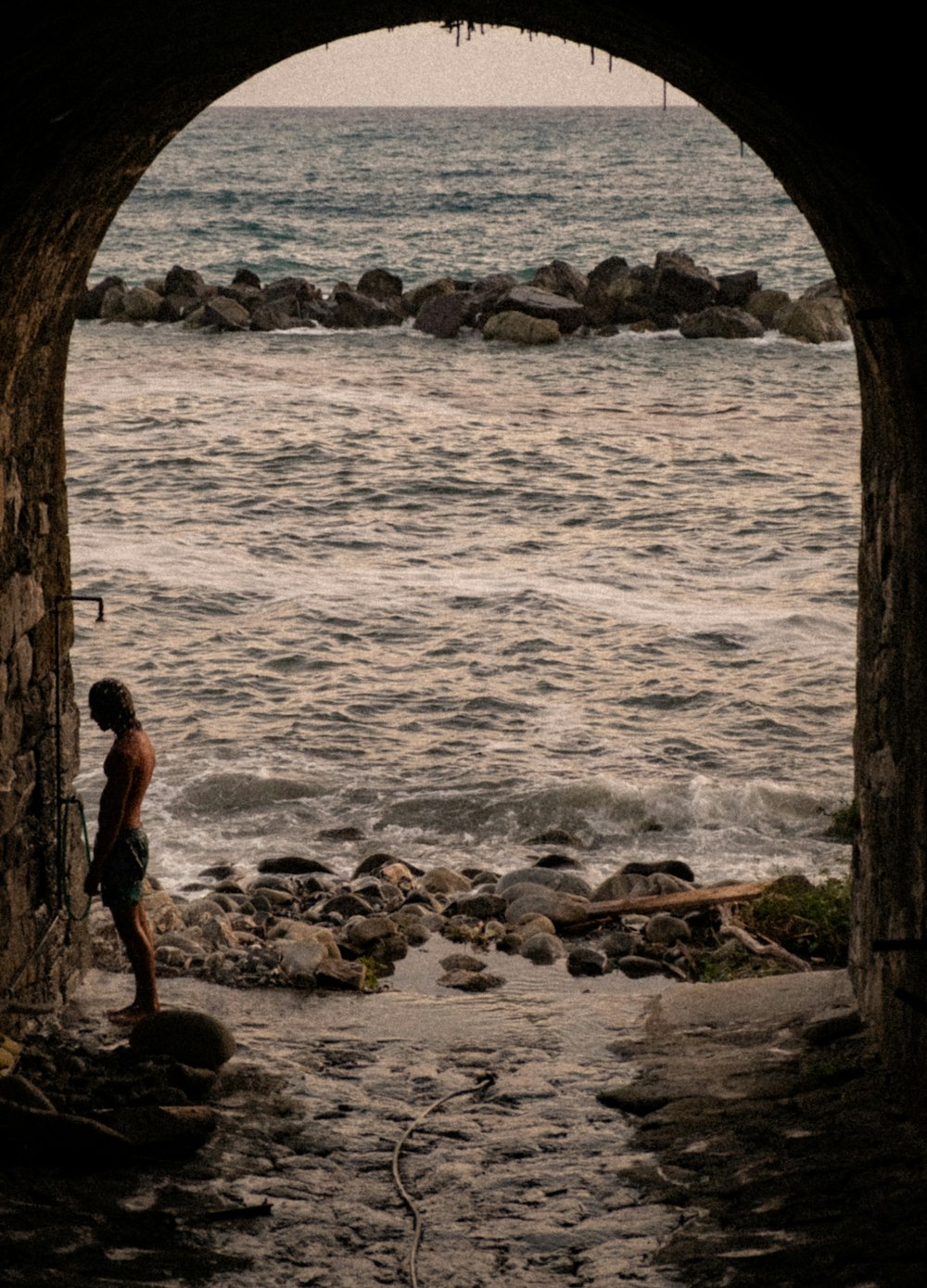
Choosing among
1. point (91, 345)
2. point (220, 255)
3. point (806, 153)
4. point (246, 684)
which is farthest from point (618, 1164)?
point (220, 255)

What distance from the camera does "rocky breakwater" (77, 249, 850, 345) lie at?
31125 millimetres

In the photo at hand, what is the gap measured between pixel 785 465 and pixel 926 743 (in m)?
16.6

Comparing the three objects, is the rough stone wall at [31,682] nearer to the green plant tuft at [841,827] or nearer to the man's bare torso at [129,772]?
the man's bare torso at [129,772]

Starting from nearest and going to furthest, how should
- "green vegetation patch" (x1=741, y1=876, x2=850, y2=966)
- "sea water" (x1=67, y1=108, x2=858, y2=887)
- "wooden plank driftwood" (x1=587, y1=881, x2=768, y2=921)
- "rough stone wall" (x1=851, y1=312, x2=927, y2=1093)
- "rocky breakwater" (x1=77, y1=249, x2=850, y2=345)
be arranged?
"rough stone wall" (x1=851, y1=312, x2=927, y2=1093)
"green vegetation patch" (x1=741, y1=876, x2=850, y2=966)
"wooden plank driftwood" (x1=587, y1=881, x2=768, y2=921)
"sea water" (x1=67, y1=108, x2=858, y2=887)
"rocky breakwater" (x1=77, y1=249, x2=850, y2=345)

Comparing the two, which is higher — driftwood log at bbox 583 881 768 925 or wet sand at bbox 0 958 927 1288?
wet sand at bbox 0 958 927 1288

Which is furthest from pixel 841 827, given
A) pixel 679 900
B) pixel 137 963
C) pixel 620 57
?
pixel 620 57

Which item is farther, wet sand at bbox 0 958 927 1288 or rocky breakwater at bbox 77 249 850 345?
rocky breakwater at bbox 77 249 850 345

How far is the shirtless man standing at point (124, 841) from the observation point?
21.3 feet

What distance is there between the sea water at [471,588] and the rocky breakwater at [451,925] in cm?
61

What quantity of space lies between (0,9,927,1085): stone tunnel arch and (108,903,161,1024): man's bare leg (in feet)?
0.96

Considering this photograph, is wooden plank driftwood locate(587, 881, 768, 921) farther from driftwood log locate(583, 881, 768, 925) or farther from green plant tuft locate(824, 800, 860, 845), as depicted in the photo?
green plant tuft locate(824, 800, 860, 845)

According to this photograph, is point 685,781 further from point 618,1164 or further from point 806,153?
point 806,153

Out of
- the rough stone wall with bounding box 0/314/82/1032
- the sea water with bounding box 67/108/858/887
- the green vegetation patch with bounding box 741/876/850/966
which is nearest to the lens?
the rough stone wall with bounding box 0/314/82/1032

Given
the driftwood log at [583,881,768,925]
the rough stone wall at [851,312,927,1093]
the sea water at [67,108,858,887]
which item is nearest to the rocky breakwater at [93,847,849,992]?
the driftwood log at [583,881,768,925]
